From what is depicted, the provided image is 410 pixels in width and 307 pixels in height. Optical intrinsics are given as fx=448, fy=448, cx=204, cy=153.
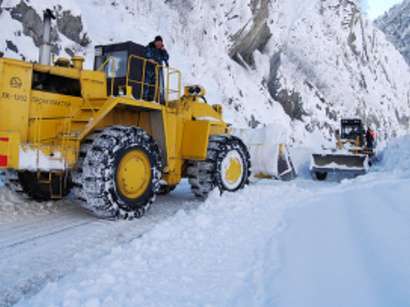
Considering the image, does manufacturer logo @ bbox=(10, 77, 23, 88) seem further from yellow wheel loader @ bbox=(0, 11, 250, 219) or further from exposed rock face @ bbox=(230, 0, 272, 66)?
exposed rock face @ bbox=(230, 0, 272, 66)

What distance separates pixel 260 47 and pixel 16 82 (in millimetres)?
27204

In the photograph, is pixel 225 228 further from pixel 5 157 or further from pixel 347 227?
pixel 5 157

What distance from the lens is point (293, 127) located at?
31.3 metres

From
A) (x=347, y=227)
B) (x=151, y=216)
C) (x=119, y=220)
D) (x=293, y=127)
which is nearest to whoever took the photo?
(x=347, y=227)

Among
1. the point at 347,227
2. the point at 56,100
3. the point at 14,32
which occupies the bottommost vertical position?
the point at 347,227

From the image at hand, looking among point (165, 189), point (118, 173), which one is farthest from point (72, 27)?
point (118, 173)

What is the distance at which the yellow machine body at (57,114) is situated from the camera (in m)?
5.57

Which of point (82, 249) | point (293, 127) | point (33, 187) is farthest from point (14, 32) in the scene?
point (293, 127)

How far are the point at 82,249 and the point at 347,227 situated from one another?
2840mm

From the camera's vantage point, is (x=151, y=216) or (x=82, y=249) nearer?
(x=82, y=249)

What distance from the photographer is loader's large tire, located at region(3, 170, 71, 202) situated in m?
6.71

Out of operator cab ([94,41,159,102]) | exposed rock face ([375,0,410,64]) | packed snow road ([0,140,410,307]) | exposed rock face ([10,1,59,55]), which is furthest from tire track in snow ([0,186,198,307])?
exposed rock face ([375,0,410,64])

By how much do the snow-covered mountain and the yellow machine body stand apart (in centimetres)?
733

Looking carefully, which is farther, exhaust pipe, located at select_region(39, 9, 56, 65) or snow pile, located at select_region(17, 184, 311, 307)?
exhaust pipe, located at select_region(39, 9, 56, 65)
